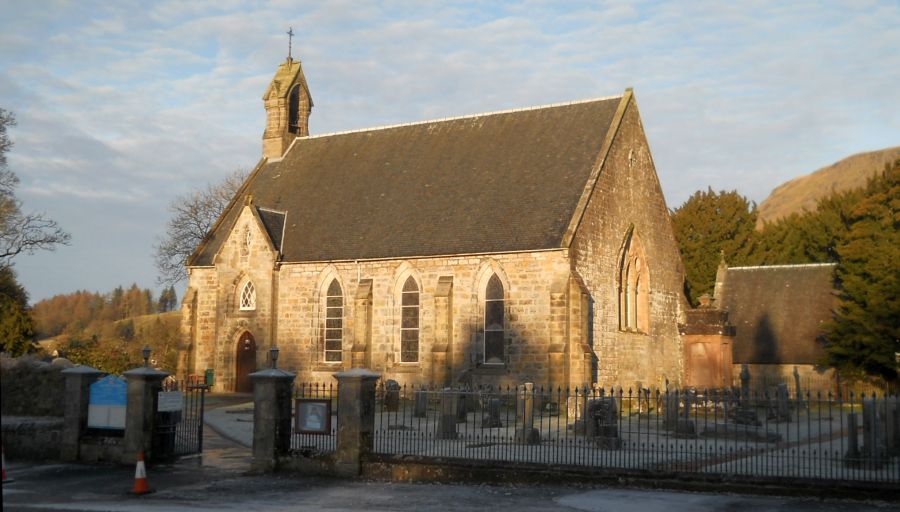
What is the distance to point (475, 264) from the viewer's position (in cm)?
3428

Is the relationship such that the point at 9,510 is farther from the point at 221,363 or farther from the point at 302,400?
the point at 221,363

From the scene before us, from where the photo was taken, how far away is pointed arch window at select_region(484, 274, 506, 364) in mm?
33719

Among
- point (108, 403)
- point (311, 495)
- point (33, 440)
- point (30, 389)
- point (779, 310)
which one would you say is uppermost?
point (779, 310)

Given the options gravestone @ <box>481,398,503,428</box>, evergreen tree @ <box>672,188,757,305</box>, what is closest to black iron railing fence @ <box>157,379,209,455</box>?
gravestone @ <box>481,398,503,428</box>

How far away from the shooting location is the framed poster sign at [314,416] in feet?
58.9

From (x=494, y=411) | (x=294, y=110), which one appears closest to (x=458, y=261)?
(x=494, y=411)

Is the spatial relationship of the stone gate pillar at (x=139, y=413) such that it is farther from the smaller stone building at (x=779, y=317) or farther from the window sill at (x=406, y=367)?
the smaller stone building at (x=779, y=317)

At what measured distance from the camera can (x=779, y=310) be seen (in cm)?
4419

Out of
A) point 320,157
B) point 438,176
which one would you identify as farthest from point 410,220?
point 320,157

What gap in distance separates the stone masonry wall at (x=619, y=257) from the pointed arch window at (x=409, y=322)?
6892 millimetres

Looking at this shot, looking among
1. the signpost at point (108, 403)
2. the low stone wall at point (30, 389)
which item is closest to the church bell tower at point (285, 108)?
the low stone wall at point (30, 389)

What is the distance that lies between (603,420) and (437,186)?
1925 centimetres

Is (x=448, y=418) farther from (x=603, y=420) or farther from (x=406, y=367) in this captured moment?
(x=406, y=367)

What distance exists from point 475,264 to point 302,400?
16.8m
